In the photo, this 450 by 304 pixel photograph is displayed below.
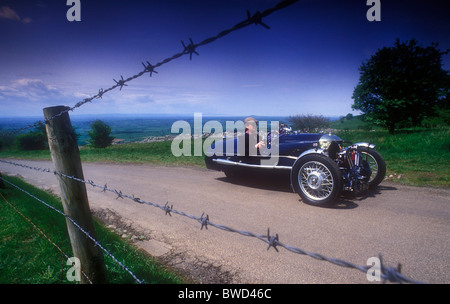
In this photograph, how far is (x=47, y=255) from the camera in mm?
2750

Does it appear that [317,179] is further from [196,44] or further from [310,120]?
[310,120]

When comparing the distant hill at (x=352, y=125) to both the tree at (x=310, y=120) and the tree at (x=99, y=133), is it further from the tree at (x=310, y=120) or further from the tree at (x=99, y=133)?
the tree at (x=99, y=133)

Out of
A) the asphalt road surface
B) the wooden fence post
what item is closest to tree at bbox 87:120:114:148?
the asphalt road surface

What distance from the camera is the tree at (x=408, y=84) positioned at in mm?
20391

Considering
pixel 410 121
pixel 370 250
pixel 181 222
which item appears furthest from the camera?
pixel 410 121

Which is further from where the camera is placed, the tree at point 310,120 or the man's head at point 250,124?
the tree at point 310,120

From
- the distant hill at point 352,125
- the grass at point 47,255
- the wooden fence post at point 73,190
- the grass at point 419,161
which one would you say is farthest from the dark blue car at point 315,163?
the distant hill at point 352,125

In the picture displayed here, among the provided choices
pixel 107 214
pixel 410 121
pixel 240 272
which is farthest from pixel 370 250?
pixel 410 121

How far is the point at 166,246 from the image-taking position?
3182 millimetres

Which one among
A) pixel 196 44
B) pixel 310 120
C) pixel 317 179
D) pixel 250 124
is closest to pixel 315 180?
pixel 317 179

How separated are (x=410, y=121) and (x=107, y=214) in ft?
84.4

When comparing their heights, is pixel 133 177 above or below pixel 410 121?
below

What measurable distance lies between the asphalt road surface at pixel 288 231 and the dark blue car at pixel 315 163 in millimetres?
311
